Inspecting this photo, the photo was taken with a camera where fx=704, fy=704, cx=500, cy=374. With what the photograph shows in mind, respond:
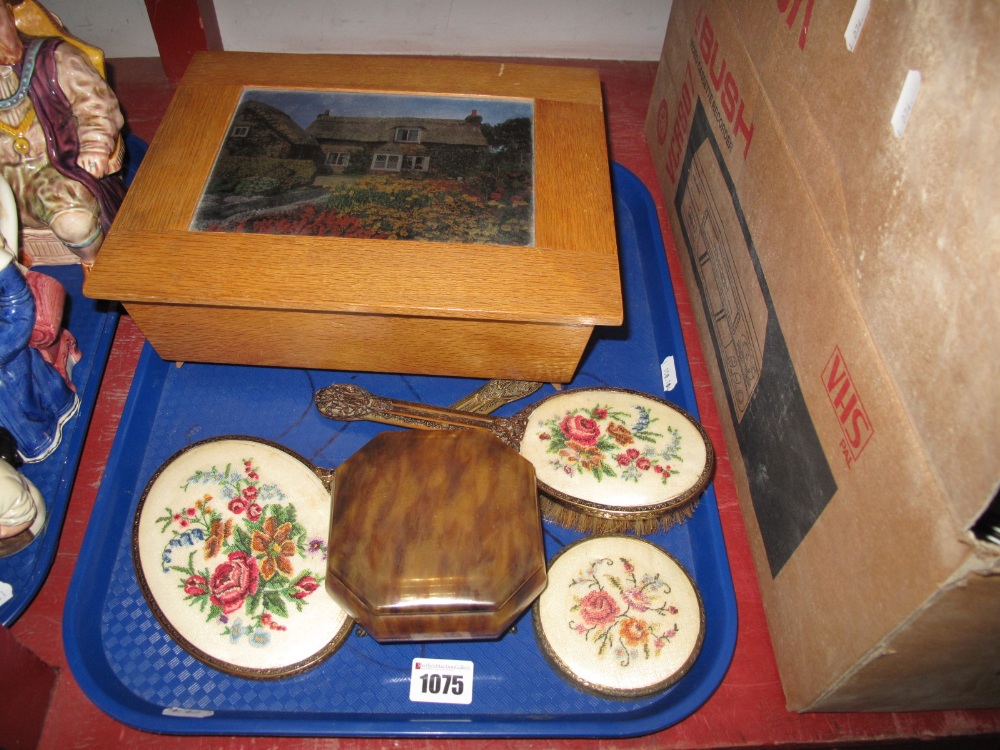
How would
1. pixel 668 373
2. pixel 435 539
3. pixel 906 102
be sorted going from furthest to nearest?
pixel 668 373 < pixel 435 539 < pixel 906 102

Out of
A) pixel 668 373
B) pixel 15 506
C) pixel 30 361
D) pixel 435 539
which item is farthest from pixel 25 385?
pixel 668 373

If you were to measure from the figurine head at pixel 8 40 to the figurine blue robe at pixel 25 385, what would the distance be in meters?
0.40

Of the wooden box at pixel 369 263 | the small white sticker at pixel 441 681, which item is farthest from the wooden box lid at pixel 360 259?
the small white sticker at pixel 441 681

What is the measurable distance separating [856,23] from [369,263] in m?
0.67

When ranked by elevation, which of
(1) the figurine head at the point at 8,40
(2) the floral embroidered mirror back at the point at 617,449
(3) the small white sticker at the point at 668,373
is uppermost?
(1) the figurine head at the point at 8,40

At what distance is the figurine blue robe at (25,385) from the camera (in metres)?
0.89

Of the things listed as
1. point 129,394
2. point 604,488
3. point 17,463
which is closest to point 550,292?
point 604,488

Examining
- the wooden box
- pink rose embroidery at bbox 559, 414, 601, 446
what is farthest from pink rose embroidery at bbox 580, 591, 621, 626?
the wooden box

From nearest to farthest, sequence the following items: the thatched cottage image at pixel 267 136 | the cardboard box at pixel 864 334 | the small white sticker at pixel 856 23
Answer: the cardboard box at pixel 864 334, the small white sticker at pixel 856 23, the thatched cottage image at pixel 267 136

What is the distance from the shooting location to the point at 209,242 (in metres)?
1.01

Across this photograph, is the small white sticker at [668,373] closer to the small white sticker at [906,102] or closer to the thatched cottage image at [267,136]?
the small white sticker at [906,102]

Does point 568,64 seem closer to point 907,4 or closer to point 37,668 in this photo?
point 907,4

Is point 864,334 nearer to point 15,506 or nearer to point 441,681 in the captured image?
point 441,681

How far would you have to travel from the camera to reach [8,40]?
1.04 metres
